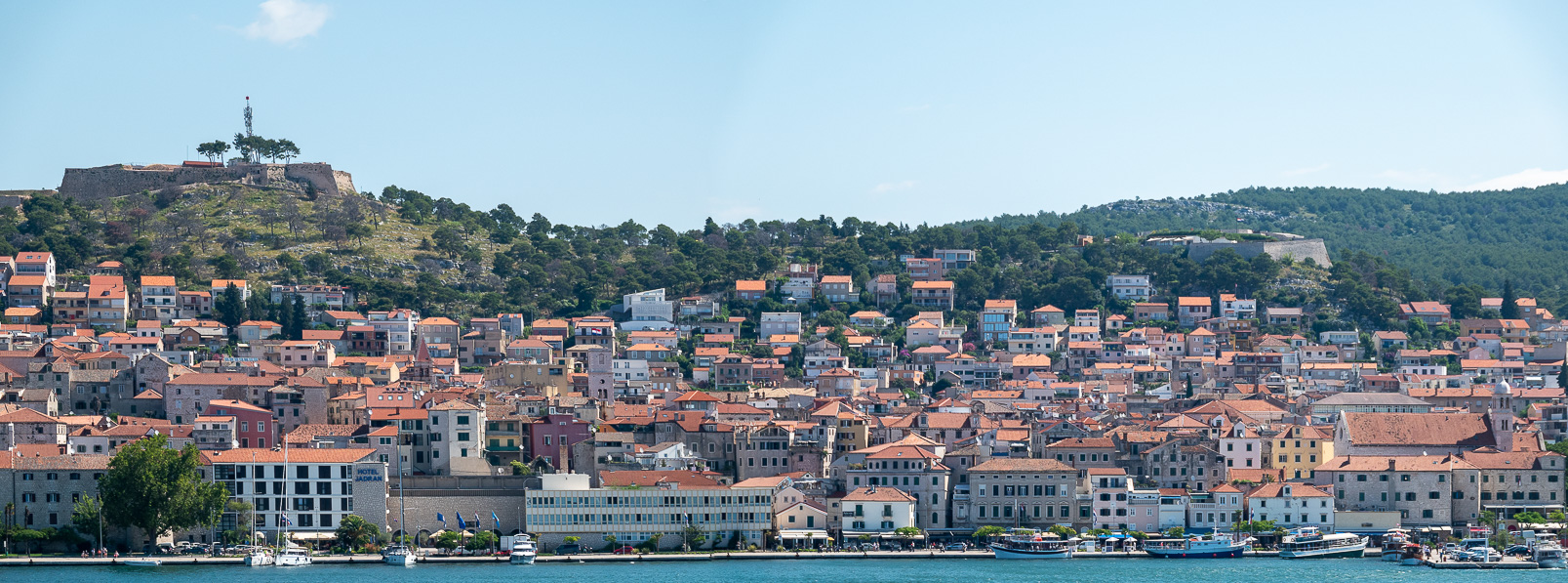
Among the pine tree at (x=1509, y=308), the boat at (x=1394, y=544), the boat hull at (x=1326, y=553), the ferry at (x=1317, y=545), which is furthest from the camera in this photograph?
the pine tree at (x=1509, y=308)

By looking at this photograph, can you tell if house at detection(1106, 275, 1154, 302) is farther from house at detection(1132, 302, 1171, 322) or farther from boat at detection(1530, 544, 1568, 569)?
boat at detection(1530, 544, 1568, 569)

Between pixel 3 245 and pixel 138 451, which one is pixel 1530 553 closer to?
pixel 138 451

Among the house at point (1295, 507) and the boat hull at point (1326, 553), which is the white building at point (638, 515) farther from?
the boat hull at point (1326, 553)

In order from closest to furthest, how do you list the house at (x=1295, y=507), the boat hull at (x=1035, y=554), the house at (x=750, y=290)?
the boat hull at (x=1035, y=554)
the house at (x=1295, y=507)
the house at (x=750, y=290)

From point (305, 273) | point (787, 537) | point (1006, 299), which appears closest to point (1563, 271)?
point (1006, 299)

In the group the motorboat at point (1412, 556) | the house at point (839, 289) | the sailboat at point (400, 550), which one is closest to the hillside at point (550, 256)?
the house at point (839, 289)

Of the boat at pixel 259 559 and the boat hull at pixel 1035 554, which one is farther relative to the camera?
the boat hull at pixel 1035 554

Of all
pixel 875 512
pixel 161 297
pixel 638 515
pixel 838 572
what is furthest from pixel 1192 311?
pixel 838 572
